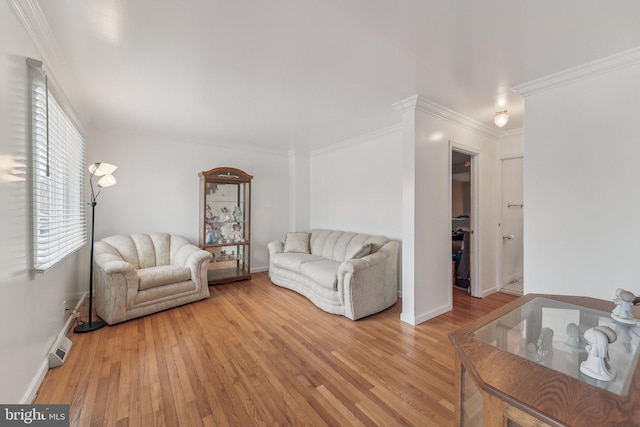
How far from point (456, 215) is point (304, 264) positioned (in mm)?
3902

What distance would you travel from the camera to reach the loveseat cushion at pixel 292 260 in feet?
12.1

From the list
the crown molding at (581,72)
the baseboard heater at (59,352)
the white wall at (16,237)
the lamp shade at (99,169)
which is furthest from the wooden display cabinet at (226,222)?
the crown molding at (581,72)

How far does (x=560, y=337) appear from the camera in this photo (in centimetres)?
107

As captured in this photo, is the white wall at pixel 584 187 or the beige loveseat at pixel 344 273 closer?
the white wall at pixel 584 187

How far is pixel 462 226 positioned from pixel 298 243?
348 cm

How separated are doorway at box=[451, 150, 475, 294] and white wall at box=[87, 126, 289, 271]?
3334 mm

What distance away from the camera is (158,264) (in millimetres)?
3656

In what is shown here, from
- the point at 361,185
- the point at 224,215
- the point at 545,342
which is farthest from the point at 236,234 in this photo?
the point at 545,342

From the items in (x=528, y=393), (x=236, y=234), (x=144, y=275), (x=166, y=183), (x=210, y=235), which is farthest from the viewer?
(x=236, y=234)

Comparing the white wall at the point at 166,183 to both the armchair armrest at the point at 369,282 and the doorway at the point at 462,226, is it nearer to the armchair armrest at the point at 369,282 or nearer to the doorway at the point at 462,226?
the armchair armrest at the point at 369,282

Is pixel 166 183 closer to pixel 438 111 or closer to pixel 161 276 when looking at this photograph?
pixel 161 276

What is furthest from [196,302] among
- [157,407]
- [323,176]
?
[323,176]

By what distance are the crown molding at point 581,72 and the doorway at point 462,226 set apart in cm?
110

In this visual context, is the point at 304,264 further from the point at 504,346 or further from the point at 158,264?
the point at 504,346
